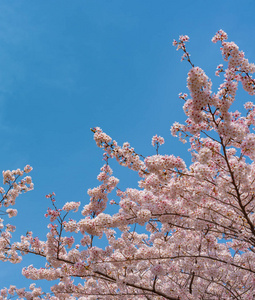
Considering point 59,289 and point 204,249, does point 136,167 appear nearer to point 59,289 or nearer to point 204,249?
point 204,249

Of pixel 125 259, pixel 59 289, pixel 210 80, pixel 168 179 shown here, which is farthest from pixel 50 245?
pixel 210 80

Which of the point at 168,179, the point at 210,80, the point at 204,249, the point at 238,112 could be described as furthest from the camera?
the point at 204,249

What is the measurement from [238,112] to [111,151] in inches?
134

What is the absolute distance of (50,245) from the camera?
25.2 feet

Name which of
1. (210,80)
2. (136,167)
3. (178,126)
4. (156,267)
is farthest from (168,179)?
(210,80)

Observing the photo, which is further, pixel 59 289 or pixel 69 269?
pixel 59 289

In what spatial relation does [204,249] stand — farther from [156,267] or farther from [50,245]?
[50,245]

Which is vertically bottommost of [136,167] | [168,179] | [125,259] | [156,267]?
[156,267]

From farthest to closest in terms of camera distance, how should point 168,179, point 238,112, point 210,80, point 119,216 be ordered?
1. point 238,112
2. point 168,179
3. point 119,216
4. point 210,80

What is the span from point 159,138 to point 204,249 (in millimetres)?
3580

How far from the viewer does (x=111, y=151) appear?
24.5 feet

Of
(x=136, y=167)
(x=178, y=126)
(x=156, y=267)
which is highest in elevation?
(x=178, y=126)

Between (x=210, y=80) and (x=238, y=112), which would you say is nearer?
(x=210, y=80)

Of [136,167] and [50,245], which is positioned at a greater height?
[136,167]
